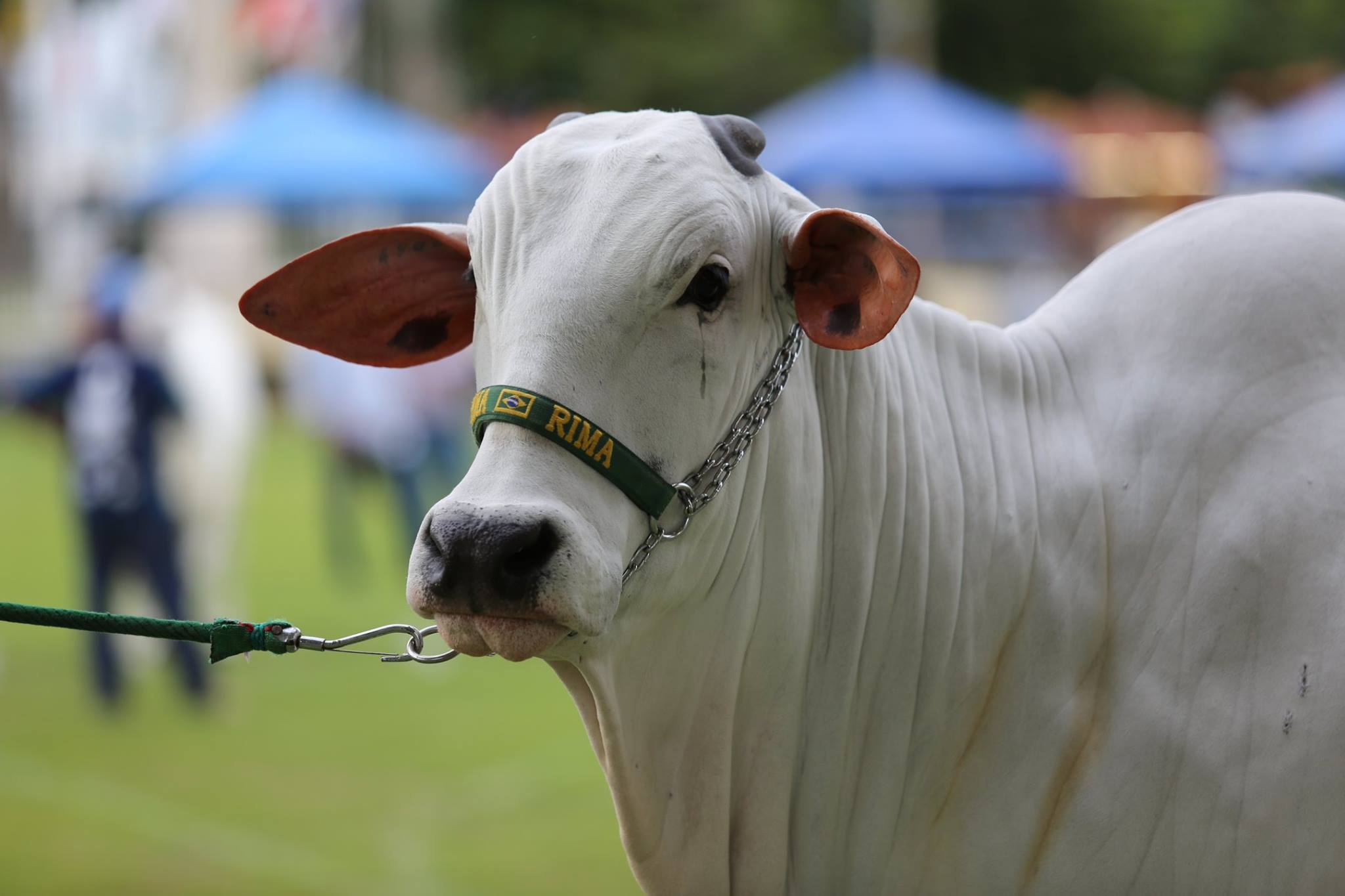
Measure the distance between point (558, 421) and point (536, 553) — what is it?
0.61ft

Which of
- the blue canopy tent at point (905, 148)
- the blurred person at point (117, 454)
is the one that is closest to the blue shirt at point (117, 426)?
the blurred person at point (117, 454)

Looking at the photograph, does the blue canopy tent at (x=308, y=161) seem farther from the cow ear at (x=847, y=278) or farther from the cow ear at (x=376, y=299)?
the cow ear at (x=847, y=278)

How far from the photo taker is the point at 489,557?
1847mm

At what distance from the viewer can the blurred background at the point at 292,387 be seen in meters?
6.71

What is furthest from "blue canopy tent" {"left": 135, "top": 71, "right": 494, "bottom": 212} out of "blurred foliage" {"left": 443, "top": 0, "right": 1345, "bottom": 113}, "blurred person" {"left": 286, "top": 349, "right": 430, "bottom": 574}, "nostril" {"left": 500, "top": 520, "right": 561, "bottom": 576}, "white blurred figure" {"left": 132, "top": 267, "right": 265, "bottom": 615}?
"blurred foliage" {"left": 443, "top": 0, "right": 1345, "bottom": 113}

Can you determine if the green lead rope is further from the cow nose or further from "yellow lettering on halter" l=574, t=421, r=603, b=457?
"yellow lettering on halter" l=574, t=421, r=603, b=457

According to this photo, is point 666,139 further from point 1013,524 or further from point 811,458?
point 1013,524

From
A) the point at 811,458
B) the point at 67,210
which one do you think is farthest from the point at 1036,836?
the point at 67,210

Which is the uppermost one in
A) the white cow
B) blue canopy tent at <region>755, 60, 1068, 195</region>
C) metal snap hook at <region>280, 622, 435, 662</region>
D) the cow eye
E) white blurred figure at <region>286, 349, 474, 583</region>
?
the cow eye

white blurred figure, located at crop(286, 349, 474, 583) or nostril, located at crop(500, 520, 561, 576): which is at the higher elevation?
nostril, located at crop(500, 520, 561, 576)

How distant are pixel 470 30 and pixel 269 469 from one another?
23792 mm

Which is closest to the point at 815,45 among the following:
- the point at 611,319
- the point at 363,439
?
the point at 363,439

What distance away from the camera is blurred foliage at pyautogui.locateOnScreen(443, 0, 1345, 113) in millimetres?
A: 38500

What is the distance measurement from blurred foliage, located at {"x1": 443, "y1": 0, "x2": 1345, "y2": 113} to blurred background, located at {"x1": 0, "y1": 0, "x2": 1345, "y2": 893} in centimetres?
24
